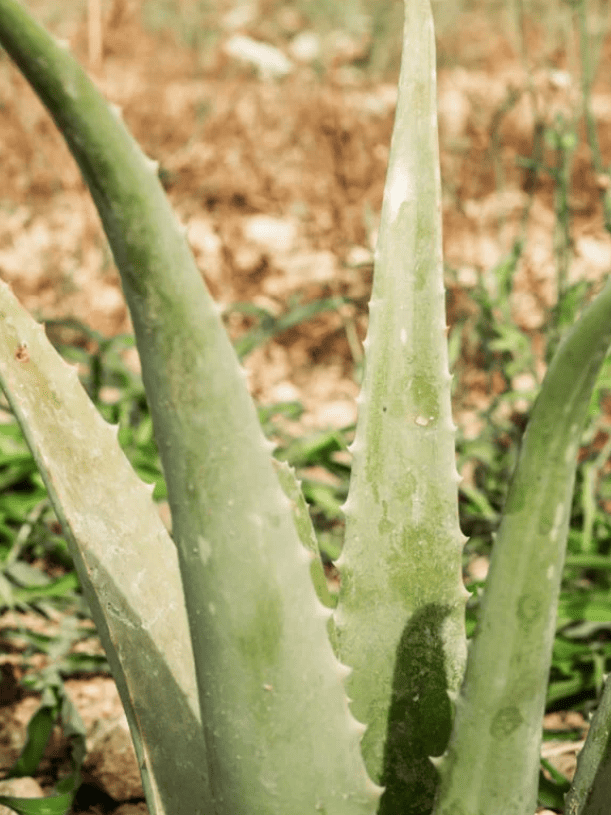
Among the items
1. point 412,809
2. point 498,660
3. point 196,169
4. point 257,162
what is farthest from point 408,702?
point 257,162

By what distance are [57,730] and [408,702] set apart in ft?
2.49

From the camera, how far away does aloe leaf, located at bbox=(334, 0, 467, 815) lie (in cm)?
75

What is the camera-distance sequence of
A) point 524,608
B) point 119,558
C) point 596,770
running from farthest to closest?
point 119,558 < point 596,770 < point 524,608

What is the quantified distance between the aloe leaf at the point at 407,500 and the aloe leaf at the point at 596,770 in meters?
0.12

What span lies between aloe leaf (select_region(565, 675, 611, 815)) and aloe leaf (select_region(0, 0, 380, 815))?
0.15 m

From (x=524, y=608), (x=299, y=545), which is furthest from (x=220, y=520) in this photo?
(x=524, y=608)

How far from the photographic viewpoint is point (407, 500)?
0.76 metres

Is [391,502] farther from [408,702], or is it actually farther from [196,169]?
[196,169]

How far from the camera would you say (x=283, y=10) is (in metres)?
5.30

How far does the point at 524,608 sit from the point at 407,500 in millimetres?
226

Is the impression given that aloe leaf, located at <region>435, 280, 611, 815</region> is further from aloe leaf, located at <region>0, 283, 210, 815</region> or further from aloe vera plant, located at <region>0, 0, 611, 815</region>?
aloe leaf, located at <region>0, 283, 210, 815</region>

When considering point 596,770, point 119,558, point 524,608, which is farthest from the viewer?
point 119,558

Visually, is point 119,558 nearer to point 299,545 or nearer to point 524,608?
point 299,545

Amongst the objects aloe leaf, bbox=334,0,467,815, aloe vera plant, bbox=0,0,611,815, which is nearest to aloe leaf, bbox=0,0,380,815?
aloe vera plant, bbox=0,0,611,815
